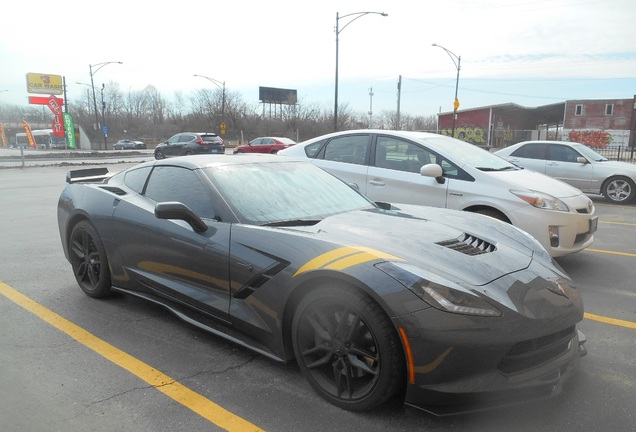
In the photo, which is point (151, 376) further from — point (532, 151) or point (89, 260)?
point (532, 151)

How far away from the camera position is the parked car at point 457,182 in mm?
4949

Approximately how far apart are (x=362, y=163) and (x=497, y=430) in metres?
4.41

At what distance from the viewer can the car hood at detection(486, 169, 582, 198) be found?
524 cm

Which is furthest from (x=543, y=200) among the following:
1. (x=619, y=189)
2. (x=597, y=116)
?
(x=597, y=116)

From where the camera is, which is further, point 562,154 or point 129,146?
point 129,146

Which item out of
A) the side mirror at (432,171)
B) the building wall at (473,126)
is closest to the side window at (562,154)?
the side mirror at (432,171)

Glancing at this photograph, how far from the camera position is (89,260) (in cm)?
427

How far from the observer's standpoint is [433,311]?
219cm

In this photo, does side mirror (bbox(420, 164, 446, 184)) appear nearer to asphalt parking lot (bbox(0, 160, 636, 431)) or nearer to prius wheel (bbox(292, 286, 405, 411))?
asphalt parking lot (bbox(0, 160, 636, 431))

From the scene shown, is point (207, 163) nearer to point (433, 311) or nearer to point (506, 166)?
point (433, 311)

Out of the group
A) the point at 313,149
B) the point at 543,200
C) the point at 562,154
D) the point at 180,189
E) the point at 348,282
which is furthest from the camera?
the point at 562,154

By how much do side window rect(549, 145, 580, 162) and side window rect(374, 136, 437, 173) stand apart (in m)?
6.87

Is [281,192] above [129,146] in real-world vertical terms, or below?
above

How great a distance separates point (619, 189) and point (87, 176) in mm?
11113
